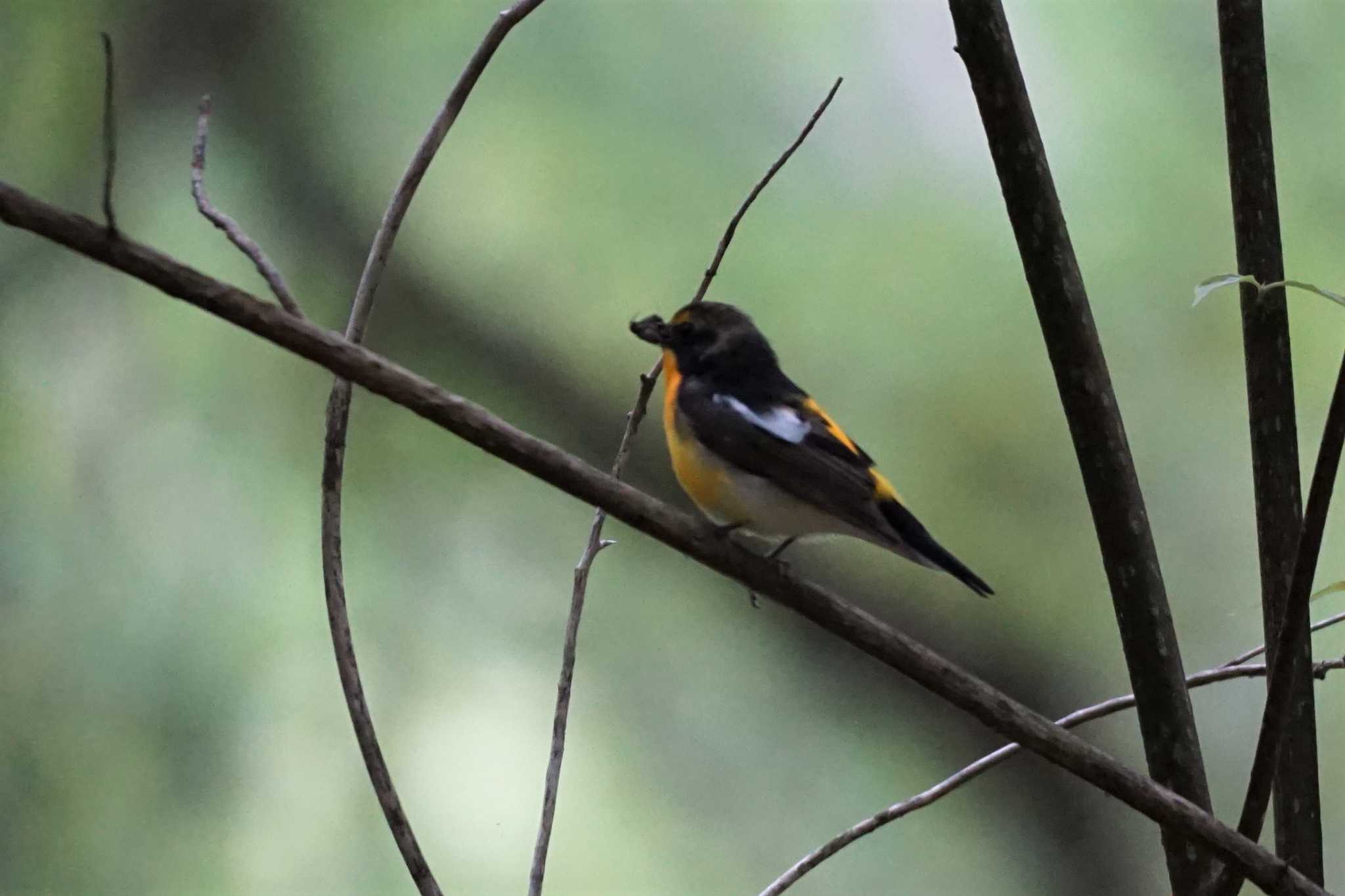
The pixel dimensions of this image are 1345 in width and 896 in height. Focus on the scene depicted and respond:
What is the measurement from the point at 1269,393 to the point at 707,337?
0.65 m

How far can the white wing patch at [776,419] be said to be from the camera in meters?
1.34

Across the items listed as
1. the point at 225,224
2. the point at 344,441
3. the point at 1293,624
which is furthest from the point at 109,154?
the point at 1293,624

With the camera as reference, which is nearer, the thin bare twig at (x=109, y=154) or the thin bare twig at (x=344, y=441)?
the thin bare twig at (x=109, y=154)

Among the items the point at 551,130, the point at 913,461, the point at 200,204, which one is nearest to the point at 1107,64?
the point at 913,461

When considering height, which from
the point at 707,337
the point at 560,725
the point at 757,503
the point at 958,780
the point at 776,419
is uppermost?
the point at 707,337

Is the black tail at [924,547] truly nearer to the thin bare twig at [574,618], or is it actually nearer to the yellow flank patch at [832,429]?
the yellow flank patch at [832,429]

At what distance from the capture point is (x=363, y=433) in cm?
205

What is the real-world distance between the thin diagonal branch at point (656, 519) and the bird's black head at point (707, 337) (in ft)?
1.53

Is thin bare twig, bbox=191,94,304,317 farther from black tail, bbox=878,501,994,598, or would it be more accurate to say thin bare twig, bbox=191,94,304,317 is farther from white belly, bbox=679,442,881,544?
black tail, bbox=878,501,994,598

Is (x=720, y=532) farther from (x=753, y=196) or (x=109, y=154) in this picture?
(x=109, y=154)

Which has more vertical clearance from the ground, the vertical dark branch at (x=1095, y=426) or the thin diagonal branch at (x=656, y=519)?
the vertical dark branch at (x=1095, y=426)

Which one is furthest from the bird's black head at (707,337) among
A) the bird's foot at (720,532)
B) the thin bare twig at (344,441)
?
the thin bare twig at (344,441)

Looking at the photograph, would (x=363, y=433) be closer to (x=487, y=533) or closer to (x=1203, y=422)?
(x=487, y=533)

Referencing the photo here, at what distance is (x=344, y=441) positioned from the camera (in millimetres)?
1150
